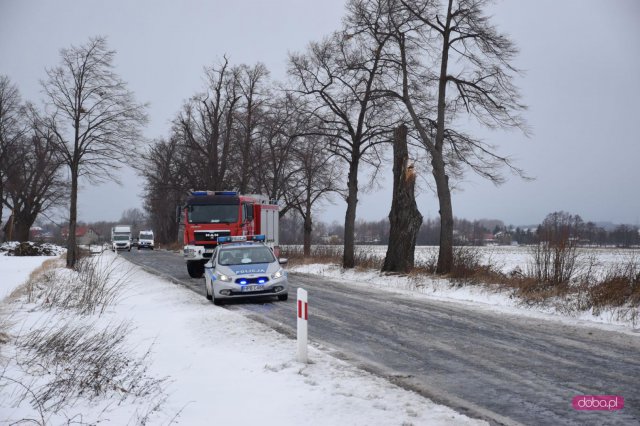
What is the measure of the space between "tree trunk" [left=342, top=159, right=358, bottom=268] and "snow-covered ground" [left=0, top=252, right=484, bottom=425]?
1629cm

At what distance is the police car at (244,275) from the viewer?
605 inches

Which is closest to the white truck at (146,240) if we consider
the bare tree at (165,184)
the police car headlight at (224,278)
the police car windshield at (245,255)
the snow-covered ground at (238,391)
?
the bare tree at (165,184)

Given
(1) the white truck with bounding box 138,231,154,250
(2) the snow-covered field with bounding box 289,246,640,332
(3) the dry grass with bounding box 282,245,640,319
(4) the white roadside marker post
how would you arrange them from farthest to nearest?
(1) the white truck with bounding box 138,231,154,250
(3) the dry grass with bounding box 282,245,640,319
(2) the snow-covered field with bounding box 289,246,640,332
(4) the white roadside marker post

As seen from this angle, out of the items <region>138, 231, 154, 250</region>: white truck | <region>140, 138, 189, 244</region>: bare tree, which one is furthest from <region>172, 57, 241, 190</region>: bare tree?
<region>138, 231, 154, 250</region>: white truck

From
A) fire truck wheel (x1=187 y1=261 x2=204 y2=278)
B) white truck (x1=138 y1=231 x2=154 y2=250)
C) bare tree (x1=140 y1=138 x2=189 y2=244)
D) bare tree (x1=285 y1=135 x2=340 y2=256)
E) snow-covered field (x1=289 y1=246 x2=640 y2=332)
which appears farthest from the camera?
white truck (x1=138 y1=231 x2=154 y2=250)

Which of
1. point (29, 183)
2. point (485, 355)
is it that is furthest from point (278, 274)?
point (29, 183)

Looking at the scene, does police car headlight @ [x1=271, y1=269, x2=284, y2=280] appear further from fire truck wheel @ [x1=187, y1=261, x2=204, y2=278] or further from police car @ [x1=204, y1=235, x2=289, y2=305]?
fire truck wheel @ [x1=187, y1=261, x2=204, y2=278]

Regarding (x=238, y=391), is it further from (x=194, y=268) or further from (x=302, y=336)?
(x=194, y=268)

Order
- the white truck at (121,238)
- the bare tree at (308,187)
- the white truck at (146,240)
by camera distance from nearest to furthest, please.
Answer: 1. the bare tree at (308,187)
2. the white truck at (121,238)
3. the white truck at (146,240)

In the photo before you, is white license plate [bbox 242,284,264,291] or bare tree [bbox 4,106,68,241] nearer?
white license plate [bbox 242,284,264,291]

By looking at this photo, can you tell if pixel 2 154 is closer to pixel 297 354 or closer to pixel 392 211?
pixel 392 211

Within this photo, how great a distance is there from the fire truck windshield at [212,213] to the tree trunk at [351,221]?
17.9ft

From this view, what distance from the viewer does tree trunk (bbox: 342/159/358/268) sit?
27297 millimetres

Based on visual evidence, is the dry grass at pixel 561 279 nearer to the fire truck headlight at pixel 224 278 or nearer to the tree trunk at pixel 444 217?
the tree trunk at pixel 444 217
